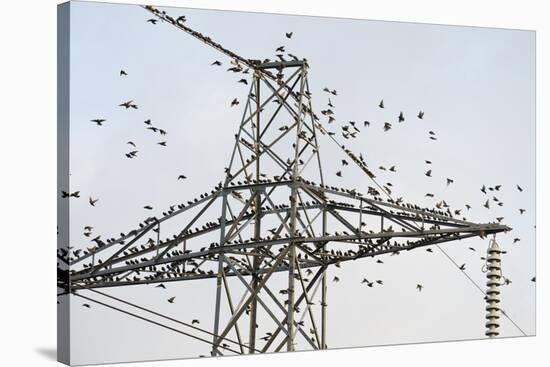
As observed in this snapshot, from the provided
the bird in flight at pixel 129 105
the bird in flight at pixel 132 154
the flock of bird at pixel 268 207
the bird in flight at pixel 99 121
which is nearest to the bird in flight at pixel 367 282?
the flock of bird at pixel 268 207

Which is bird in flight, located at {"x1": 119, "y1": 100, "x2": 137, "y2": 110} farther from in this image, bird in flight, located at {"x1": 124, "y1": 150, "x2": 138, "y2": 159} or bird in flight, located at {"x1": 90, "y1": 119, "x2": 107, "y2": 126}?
bird in flight, located at {"x1": 124, "y1": 150, "x2": 138, "y2": 159}

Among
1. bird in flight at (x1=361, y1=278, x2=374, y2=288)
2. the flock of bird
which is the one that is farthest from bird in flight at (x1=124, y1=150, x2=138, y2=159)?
bird in flight at (x1=361, y1=278, x2=374, y2=288)

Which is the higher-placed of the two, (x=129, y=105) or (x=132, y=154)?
(x=129, y=105)

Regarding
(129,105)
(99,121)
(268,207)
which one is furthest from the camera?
(268,207)

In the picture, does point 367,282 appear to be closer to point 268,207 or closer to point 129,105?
point 268,207

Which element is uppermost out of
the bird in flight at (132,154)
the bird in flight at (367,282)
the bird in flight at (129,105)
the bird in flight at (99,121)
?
the bird in flight at (129,105)

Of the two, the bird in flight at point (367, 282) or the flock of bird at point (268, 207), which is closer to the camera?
the flock of bird at point (268, 207)

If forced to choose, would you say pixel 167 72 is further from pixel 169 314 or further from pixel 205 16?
pixel 169 314

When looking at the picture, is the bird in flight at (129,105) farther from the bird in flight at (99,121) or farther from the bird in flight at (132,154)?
the bird in flight at (132,154)

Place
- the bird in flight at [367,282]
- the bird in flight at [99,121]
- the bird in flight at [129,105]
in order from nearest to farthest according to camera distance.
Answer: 1. the bird in flight at [99,121]
2. the bird in flight at [129,105]
3. the bird in flight at [367,282]

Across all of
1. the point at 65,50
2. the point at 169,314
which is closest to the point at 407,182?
the point at 169,314

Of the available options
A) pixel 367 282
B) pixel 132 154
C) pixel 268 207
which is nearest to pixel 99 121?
pixel 132 154
